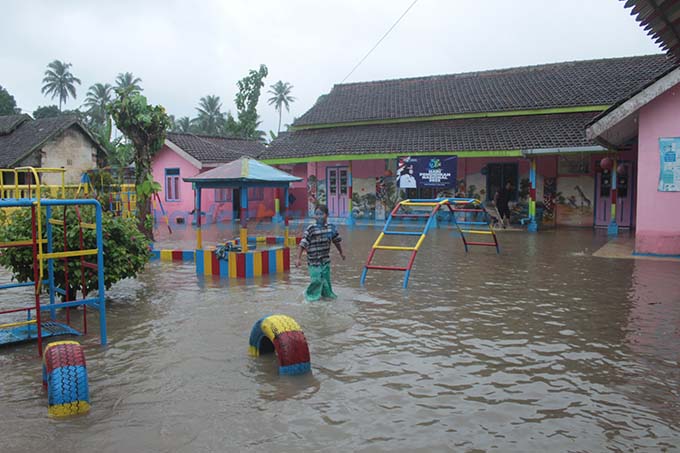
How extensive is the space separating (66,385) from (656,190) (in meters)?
12.6

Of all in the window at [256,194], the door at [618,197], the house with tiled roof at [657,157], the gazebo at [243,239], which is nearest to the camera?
the gazebo at [243,239]

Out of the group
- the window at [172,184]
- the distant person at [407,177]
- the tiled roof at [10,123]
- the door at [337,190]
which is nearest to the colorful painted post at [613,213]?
the distant person at [407,177]

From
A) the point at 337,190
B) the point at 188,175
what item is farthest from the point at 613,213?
the point at 188,175

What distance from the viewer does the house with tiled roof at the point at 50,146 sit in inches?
1097

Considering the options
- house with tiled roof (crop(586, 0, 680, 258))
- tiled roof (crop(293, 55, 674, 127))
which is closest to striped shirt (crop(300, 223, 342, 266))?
house with tiled roof (crop(586, 0, 680, 258))

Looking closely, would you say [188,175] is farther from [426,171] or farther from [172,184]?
[426,171]

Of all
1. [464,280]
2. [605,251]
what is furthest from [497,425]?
[605,251]

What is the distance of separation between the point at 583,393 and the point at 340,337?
9.36 ft

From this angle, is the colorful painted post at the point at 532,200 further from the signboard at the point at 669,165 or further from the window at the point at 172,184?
the window at the point at 172,184

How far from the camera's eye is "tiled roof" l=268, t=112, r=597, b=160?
18969 millimetres

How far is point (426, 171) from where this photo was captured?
20812mm

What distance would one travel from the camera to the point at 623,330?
283 inches

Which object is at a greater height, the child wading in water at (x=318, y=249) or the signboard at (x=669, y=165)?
the signboard at (x=669, y=165)

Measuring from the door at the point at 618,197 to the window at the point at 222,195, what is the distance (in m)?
15.2
